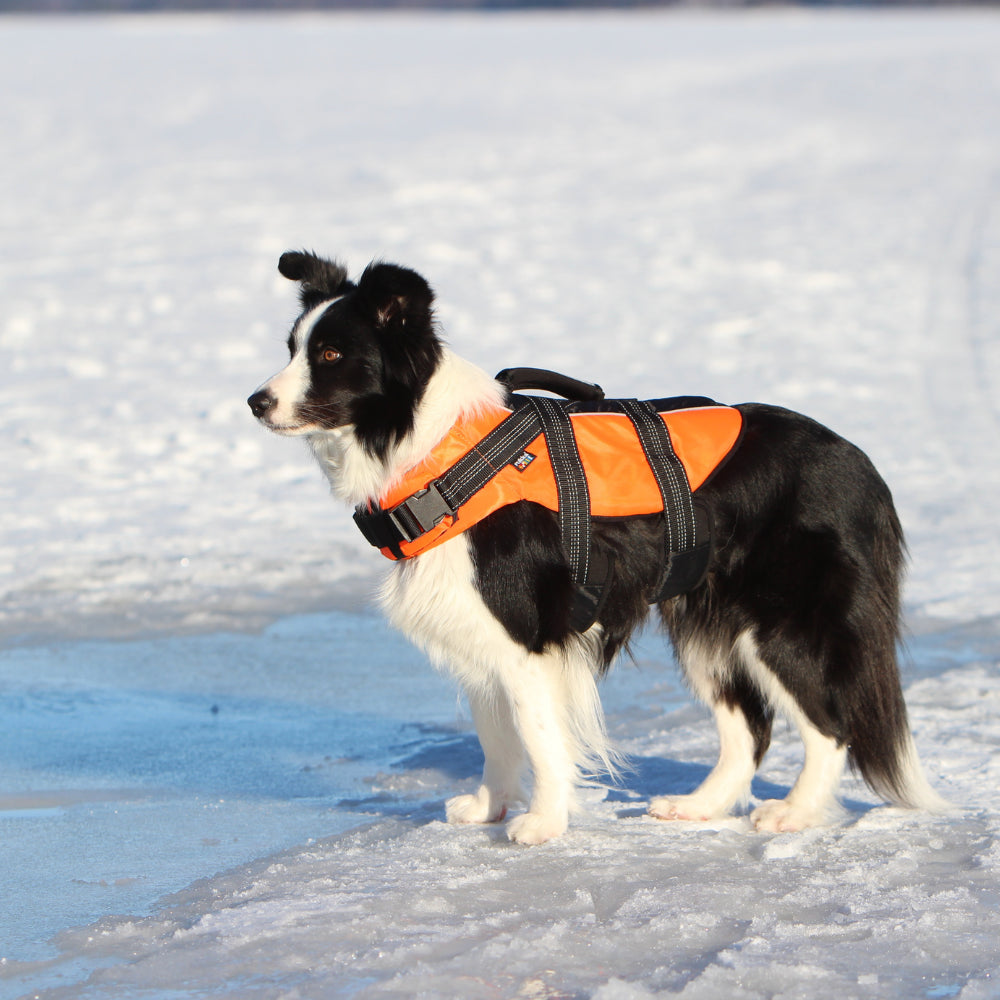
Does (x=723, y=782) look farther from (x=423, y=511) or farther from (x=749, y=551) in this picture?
(x=423, y=511)

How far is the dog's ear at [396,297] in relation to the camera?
132 inches

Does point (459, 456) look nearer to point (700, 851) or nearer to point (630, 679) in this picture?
point (700, 851)

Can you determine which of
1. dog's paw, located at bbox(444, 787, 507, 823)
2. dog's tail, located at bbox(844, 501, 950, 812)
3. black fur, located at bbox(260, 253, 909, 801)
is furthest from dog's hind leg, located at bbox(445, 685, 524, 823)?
dog's tail, located at bbox(844, 501, 950, 812)

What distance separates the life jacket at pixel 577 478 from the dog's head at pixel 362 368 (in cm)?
17

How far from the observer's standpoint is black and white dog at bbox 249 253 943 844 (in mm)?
3432

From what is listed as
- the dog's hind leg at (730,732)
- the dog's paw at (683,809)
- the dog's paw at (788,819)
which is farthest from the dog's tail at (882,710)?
the dog's paw at (683,809)

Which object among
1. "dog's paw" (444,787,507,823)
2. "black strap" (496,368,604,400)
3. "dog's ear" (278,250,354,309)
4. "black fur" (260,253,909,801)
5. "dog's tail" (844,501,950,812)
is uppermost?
"dog's ear" (278,250,354,309)

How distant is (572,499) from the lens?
3514 mm

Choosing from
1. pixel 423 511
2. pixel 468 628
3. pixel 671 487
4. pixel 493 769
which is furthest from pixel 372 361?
pixel 493 769

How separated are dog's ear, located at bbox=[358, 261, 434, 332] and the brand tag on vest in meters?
0.44

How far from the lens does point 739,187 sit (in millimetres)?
17734

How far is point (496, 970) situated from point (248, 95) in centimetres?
2314

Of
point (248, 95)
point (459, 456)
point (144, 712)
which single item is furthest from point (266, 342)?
point (248, 95)

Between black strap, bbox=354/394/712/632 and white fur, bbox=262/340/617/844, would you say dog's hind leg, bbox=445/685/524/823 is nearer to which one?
white fur, bbox=262/340/617/844
